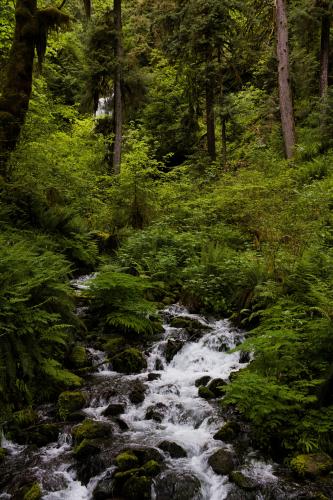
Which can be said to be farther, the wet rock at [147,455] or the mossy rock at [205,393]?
the mossy rock at [205,393]

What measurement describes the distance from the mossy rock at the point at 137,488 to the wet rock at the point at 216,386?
86.6 inches

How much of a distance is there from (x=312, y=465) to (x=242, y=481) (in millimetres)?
806

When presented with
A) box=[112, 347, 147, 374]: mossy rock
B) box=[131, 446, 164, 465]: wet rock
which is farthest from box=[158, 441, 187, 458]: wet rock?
box=[112, 347, 147, 374]: mossy rock

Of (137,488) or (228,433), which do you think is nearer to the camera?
(137,488)

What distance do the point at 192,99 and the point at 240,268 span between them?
43.0 ft

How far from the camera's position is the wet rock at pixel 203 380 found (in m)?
7.32

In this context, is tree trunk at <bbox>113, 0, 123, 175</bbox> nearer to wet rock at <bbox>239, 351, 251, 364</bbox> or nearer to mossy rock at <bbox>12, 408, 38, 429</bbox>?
wet rock at <bbox>239, 351, 251, 364</bbox>

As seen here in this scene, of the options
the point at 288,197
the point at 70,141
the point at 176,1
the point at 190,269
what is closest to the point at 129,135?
the point at 70,141

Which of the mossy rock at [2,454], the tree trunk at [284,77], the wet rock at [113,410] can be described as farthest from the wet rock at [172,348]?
the tree trunk at [284,77]

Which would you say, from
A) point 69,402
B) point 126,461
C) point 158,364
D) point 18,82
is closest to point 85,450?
point 126,461

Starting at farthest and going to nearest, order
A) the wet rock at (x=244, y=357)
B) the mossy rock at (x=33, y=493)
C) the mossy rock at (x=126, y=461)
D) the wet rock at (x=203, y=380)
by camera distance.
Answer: the wet rock at (x=244, y=357)
the wet rock at (x=203, y=380)
the mossy rock at (x=126, y=461)
the mossy rock at (x=33, y=493)

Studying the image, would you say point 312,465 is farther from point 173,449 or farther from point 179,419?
point 179,419

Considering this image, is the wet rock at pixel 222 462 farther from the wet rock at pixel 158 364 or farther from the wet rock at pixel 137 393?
the wet rock at pixel 158 364

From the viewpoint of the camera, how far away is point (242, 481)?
5.10m
